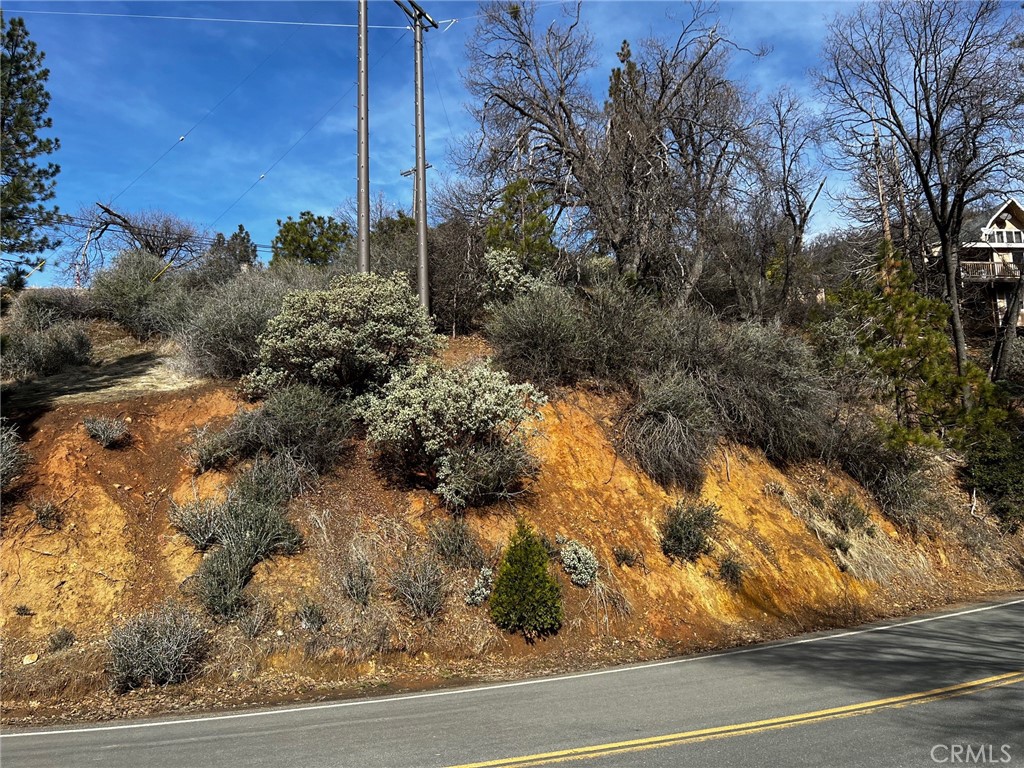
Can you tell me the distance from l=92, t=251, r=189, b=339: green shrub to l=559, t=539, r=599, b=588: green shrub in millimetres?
11818

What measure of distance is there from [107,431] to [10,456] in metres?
1.50

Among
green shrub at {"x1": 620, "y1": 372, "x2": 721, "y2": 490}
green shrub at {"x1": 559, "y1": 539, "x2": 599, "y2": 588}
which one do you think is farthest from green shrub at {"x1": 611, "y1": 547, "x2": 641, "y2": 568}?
green shrub at {"x1": 620, "y1": 372, "x2": 721, "y2": 490}

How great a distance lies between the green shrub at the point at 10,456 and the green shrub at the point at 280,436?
2507 millimetres

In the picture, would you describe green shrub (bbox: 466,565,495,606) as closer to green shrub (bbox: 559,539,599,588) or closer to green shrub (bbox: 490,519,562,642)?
green shrub (bbox: 490,519,562,642)

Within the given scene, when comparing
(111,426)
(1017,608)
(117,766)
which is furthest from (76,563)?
(1017,608)

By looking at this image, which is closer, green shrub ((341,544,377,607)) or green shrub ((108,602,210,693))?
green shrub ((108,602,210,693))

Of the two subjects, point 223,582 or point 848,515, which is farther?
point 848,515

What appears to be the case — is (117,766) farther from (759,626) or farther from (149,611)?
(759,626)

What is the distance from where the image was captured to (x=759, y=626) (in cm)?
1149

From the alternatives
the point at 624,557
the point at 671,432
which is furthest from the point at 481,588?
the point at 671,432

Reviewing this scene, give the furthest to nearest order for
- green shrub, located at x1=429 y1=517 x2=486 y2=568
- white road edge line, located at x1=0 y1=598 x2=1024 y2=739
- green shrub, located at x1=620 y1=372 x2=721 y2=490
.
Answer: green shrub, located at x1=620 y1=372 x2=721 y2=490, green shrub, located at x1=429 y1=517 x2=486 y2=568, white road edge line, located at x1=0 y1=598 x2=1024 y2=739

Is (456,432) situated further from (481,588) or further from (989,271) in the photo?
(989,271)

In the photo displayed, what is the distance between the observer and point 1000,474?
18.8m

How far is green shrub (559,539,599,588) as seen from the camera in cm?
1088
